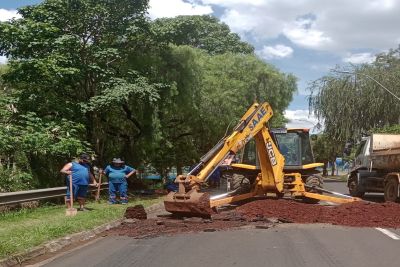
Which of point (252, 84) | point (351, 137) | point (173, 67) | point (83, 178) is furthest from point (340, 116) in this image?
point (83, 178)

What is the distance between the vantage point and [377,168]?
62.5 ft

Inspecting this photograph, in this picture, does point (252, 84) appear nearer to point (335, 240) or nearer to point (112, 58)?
point (112, 58)

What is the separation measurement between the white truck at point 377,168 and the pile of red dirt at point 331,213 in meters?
3.64

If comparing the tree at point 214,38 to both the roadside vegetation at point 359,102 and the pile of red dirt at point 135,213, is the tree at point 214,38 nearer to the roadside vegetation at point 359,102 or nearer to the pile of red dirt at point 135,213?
the roadside vegetation at point 359,102

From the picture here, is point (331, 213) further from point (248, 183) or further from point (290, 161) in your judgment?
point (248, 183)

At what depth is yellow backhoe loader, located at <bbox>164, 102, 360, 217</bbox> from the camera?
12.5m

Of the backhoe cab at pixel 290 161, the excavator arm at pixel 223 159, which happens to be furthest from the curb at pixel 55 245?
the backhoe cab at pixel 290 161

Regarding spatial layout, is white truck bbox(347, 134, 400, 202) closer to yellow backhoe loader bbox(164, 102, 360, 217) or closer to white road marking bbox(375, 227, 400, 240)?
yellow backhoe loader bbox(164, 102, 360, 217)

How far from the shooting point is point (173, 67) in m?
23.5

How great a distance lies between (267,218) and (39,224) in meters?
5.15

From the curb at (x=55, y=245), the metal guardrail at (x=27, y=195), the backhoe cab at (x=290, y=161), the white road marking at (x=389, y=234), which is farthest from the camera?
the backhoe cab at (x=290, y=161)

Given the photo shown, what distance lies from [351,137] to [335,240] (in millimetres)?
34490

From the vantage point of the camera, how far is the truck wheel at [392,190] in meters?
16.9

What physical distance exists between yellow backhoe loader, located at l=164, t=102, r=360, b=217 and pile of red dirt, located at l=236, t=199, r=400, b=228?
927 mm
